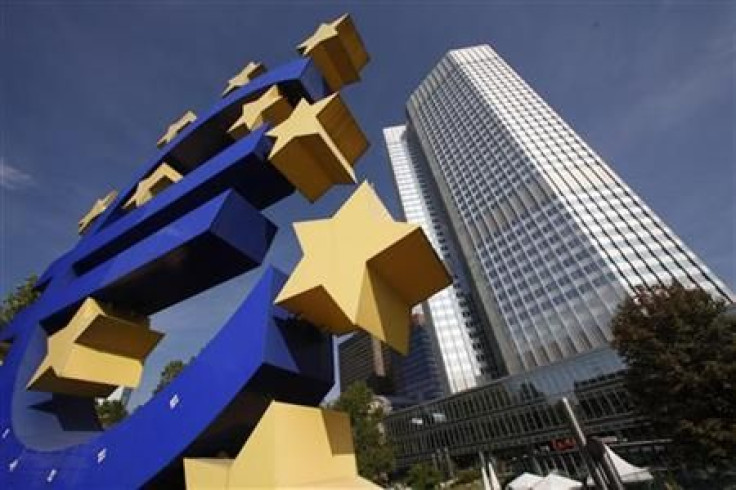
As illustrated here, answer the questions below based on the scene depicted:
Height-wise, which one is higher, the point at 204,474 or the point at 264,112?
the point at 264,112

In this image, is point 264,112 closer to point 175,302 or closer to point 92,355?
point 175,302

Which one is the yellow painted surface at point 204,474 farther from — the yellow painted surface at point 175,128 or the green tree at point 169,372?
the green tree at point 169,372

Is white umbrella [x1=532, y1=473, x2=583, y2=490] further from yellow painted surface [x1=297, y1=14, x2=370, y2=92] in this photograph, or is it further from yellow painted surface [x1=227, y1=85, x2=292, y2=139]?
yellow painted surface [x1=227, y1=85, x2=292, y2=139]

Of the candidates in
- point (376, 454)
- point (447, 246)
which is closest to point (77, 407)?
point (376, 454)

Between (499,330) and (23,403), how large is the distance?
84.7 m

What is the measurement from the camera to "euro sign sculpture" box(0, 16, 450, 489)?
3.94 meters

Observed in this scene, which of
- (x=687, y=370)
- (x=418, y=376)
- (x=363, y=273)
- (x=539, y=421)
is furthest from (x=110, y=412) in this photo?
(x=418, y=376)

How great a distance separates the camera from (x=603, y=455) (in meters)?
2.56

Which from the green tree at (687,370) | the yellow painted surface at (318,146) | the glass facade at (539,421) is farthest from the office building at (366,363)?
the yellow painted surface at (318,146)

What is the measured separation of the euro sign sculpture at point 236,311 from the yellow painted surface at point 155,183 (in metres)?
0.04

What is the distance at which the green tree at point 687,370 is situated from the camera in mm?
14188

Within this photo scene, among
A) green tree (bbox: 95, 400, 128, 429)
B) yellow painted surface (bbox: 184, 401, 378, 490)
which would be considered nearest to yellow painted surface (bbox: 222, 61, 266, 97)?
yellow painted surface (bbox: 184, 401, 378, 490)

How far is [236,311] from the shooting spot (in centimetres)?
448

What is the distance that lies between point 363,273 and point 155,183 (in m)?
5.65
